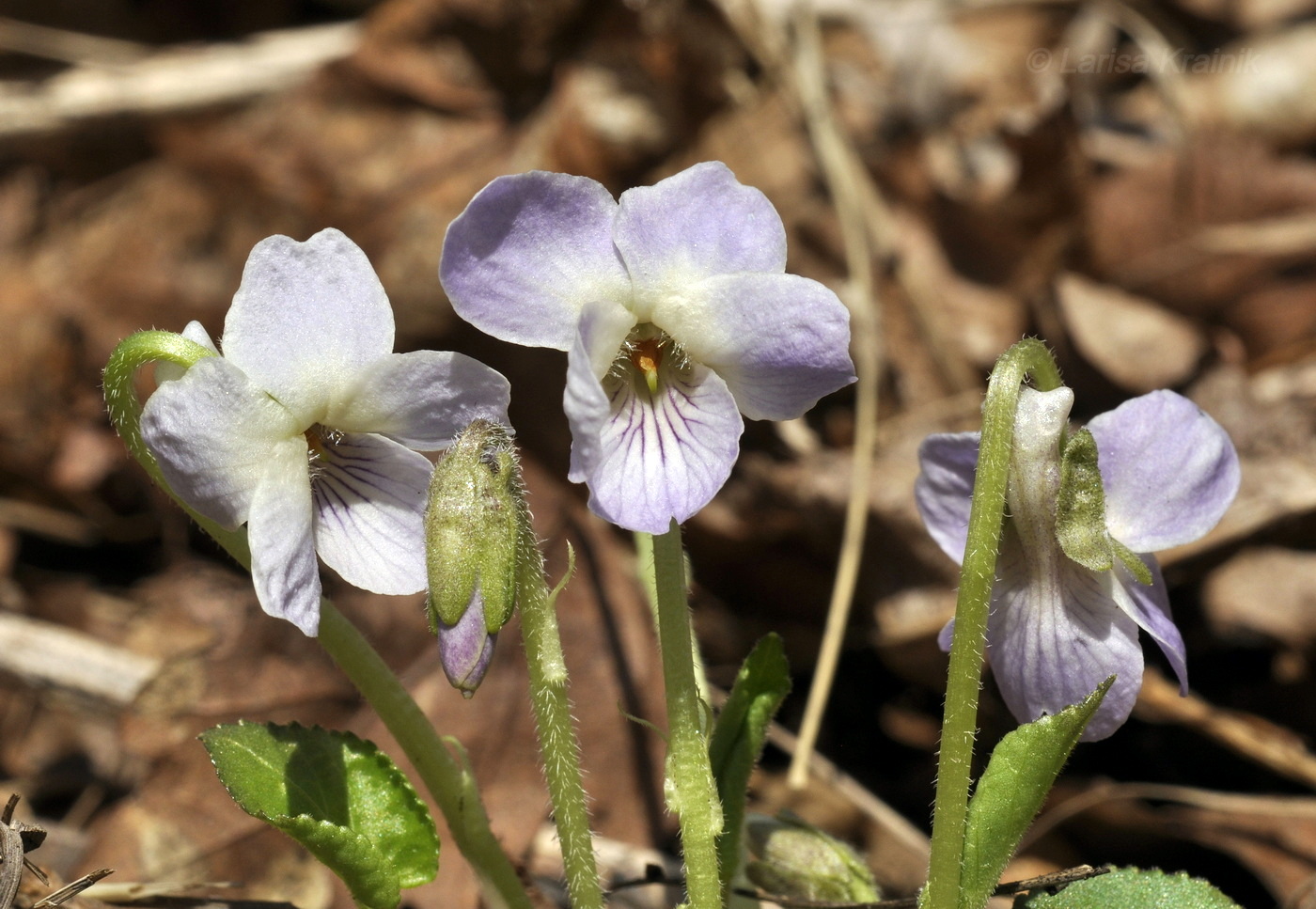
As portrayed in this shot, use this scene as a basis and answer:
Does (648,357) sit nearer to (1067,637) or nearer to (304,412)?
(304,412)

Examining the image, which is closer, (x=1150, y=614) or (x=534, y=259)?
(x=534, y=259)

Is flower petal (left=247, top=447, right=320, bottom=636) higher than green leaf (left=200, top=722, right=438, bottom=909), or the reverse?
flower petal (left=247, top=447, right=320, bottom=636)

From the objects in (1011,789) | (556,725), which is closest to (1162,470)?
(1011,789)

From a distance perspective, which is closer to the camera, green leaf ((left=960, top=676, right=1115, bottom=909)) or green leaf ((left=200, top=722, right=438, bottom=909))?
green leaf ((left=960, top=676, right=1115, bottom=909))

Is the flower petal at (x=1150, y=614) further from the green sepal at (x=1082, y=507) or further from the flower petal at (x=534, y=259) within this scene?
A: the flower petal at (x=534, y=259)

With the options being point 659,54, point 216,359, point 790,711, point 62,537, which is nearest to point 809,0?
point 659,54

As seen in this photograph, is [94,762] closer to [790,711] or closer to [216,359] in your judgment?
[790,711]

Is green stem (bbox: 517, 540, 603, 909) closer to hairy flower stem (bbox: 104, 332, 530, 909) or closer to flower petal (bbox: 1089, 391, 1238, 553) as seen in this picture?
hairy flower stem (bbox: 104, 332, 530, 909)

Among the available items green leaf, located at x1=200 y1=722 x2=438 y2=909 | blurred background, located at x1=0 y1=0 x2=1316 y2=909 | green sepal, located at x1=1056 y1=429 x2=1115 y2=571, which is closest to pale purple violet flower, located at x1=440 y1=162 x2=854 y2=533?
green sepal, located at x1=1056 y1=429 x2=1115 y2=571
